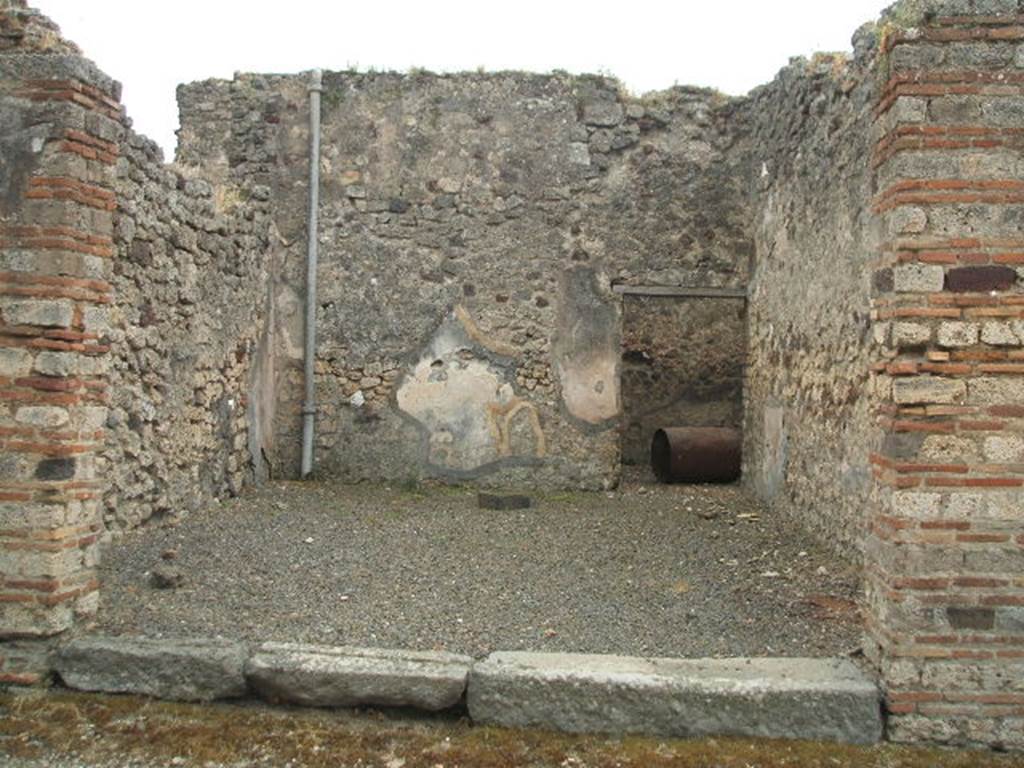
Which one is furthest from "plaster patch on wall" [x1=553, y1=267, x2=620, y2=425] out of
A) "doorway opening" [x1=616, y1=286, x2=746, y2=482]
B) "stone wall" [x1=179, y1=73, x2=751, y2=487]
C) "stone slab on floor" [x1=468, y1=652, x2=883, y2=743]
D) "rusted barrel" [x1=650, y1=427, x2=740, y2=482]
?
"stone slab on floor" [x1=468, y1=652, x2=883, y2=743]

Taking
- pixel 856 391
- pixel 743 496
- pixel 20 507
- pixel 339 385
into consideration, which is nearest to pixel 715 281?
pixel 743 496

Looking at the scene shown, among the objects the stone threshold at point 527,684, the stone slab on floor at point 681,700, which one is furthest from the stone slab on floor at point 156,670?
the stone slab on floor at point 681,700

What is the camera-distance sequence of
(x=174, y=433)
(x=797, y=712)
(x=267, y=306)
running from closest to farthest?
1. (x=797, y=712)
2. (x=174, y=433)
3. (x=267, y=306)

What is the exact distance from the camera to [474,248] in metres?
9.68

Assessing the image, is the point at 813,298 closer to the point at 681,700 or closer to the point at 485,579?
the point at 485,579

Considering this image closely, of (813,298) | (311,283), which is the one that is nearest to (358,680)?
(813,298)

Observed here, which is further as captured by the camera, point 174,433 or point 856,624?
point 174,433

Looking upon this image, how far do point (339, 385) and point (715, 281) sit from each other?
4.13 m

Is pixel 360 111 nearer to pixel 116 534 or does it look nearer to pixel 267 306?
pixel 267 306

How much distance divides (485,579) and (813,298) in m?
3.67

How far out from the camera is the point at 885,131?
4121mm

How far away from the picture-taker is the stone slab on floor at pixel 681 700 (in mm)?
4004

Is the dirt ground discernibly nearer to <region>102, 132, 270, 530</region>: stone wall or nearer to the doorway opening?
<region>102, 132, 270, 530</region>: stone wall

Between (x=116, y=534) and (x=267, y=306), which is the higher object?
(x=267, y=306)
